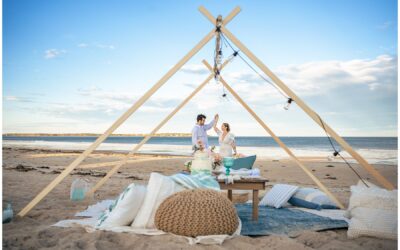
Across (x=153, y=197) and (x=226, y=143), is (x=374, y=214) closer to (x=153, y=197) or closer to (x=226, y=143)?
(x=153, y=197)

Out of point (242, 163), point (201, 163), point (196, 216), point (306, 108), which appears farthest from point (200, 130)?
point (196, 216)

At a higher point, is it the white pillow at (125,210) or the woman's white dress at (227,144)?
the woman's white dress at (227,144)

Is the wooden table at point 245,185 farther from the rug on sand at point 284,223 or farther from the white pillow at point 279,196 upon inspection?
the white pillow at point 279,196

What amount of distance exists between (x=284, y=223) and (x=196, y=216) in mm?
1398

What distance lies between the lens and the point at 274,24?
6.20 m

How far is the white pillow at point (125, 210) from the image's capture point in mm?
3574

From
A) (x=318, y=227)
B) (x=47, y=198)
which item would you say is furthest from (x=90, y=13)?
(x=318, y=227)

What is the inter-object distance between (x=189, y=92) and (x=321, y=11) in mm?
2802

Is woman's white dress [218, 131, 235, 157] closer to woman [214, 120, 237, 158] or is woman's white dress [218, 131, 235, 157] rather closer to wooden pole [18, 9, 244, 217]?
woman [214, 120, 237, 158]

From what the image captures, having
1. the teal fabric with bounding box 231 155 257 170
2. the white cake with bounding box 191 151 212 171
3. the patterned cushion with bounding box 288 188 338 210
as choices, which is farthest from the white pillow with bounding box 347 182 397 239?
the teal fabric with bounding box 231 155 257 170

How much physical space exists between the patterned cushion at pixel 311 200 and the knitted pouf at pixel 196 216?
211 centimetres

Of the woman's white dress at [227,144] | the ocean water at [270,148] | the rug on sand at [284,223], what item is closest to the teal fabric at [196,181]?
the rug on sand at [284,223]

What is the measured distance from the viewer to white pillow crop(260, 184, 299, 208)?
17.1 ft

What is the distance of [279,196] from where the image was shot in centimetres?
534
